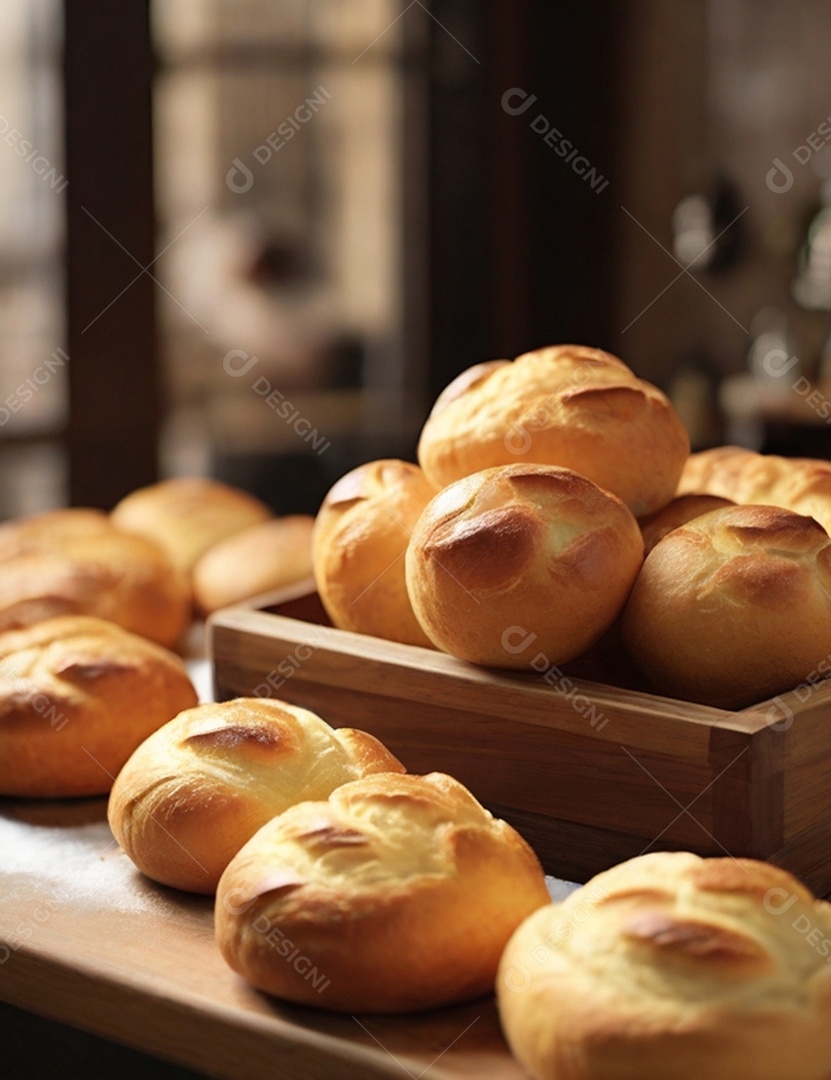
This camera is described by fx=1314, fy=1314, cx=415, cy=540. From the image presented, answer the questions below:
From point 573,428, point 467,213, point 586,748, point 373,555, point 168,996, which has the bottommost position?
point 168,996

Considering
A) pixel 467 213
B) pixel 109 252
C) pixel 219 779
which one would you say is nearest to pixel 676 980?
pixel 219 779

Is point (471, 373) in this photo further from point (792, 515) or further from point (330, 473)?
point (330, 473)

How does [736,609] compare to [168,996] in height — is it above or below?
above

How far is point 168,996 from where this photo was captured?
38.9 inches

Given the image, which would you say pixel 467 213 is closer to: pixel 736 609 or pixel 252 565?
pixel 252 565

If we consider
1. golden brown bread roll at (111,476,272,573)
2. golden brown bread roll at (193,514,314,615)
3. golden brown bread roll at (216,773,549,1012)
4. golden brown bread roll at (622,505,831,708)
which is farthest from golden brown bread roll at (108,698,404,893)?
golden brown bread roll at (111,476,272,573)

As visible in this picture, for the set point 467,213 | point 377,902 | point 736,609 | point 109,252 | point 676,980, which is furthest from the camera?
point 467,213

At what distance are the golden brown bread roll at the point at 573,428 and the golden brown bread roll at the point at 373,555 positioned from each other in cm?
5

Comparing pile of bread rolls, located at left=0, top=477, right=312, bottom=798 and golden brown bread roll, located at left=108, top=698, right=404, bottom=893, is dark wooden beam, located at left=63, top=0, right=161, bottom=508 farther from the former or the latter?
golden brown bread roll, located at left=108, top=698, right=404, bottom=893

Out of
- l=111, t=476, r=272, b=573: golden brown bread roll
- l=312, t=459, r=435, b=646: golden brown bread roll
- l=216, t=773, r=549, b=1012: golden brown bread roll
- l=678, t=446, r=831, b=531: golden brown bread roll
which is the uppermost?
l=678, t=446, r=831, b=531: golden brown bread roll

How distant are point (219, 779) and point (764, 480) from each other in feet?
2.22

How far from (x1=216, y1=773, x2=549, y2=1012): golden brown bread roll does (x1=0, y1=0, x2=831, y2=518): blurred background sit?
2.28 meters

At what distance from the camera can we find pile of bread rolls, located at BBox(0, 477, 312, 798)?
1.40m

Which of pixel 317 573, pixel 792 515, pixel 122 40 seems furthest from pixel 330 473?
pixel 792 515
